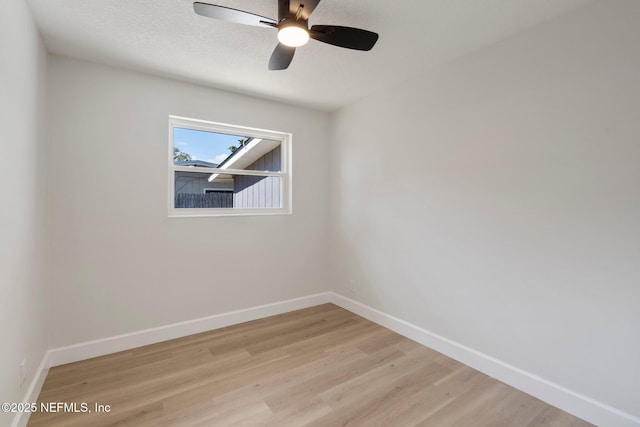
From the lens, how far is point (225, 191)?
3.25 meters

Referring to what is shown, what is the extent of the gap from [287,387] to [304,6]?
7.98 ft

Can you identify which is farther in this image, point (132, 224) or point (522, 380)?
point (132, 224)

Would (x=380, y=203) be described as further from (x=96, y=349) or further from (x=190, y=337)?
(x=96, y=349)

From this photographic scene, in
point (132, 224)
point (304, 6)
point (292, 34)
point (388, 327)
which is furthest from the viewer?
point (388, 327)

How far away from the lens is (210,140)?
10.4 feet

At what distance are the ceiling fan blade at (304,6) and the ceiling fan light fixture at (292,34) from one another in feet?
0.19

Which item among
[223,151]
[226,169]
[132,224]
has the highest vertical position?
[223,151]

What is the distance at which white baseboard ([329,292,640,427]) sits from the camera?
67.8 inches

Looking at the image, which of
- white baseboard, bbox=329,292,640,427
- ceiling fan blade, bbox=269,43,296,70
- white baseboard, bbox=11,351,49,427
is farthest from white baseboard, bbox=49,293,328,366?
ceiling fan blade, bbox=269,43,296,70

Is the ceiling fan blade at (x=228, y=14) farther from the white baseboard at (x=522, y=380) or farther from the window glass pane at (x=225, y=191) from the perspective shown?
the white baseboard at (x=522, y=380)

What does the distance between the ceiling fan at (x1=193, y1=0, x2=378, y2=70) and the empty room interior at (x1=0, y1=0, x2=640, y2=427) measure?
0.6 inches

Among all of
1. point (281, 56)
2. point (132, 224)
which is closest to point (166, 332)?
point (132, 224)

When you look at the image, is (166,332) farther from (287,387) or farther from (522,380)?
(522,380)

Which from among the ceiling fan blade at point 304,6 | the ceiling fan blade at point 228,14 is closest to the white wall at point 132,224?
the ceiling fan blade at point 228,14
